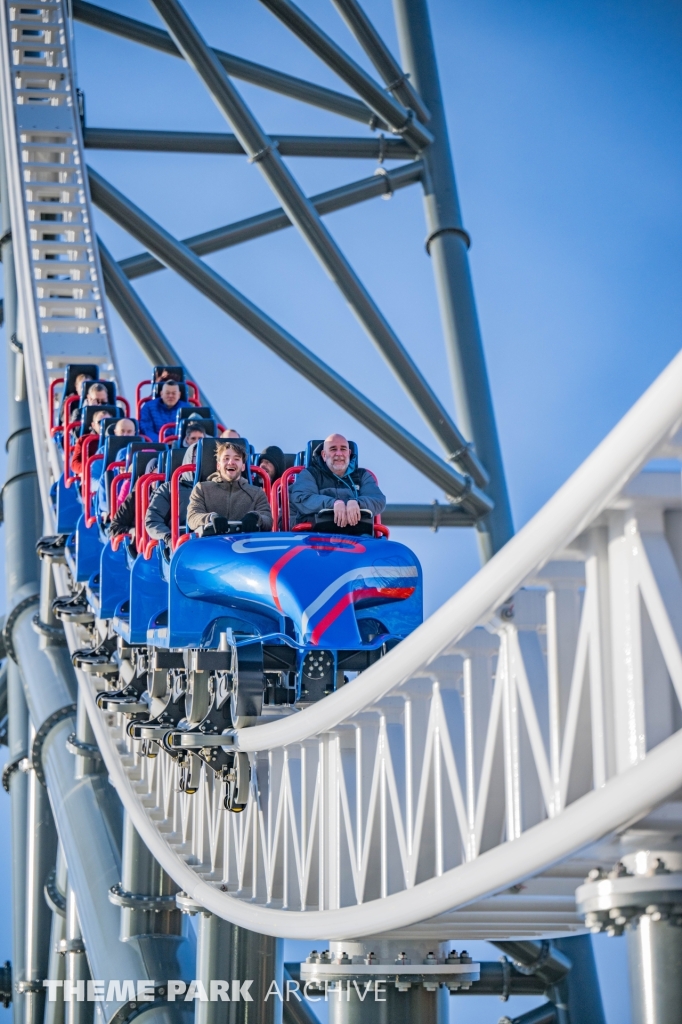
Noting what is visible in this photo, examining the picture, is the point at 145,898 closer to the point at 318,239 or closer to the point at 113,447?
the point at 113,447

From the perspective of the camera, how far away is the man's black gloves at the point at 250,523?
19.5ft

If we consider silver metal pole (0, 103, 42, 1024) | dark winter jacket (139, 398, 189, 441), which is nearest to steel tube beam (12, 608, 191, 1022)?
silver metal pole (0, 103, 42, 1024)

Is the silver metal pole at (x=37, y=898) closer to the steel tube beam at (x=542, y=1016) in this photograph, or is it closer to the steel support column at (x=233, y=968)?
the steel tube beam at (x=542, y=1016)

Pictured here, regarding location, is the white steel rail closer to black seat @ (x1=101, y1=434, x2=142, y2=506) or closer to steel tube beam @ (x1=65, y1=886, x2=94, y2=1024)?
black seat @ (x1=101, y1=434, x2=142, y2=506)

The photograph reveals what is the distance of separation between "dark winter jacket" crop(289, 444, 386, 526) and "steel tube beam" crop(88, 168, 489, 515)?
379 centimetres

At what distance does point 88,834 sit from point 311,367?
12.7 ft

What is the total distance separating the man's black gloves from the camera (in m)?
5.93

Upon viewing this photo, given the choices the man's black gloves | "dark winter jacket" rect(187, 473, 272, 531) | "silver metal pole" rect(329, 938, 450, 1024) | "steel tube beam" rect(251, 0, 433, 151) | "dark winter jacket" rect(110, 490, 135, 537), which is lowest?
"silver metal pole" rect(329, 938, 450, 1024)

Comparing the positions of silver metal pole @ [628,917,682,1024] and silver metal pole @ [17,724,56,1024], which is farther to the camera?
silver metal pole @ [17,724,56,1024]

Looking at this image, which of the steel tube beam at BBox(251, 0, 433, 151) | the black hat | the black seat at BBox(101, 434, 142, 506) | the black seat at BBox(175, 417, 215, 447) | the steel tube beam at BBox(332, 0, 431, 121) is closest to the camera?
the black hat

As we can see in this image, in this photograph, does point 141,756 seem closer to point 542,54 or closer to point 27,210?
point 27,210

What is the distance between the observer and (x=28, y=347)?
459 inches

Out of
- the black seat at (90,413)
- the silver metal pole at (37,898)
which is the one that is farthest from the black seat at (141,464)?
the silver metal pole at (37,898)

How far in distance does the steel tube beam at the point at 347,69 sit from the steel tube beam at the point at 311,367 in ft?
6.65
